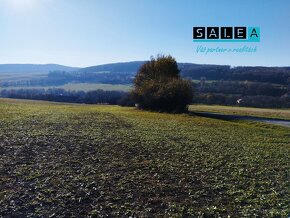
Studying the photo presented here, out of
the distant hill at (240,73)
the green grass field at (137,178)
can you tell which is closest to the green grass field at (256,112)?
the green grass field at (137,178)

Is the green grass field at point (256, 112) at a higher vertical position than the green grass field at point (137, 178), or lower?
lower

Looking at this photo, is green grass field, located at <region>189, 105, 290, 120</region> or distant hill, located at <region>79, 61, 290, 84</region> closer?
green grass field, located at <region>189, 105, 290, 120</region>

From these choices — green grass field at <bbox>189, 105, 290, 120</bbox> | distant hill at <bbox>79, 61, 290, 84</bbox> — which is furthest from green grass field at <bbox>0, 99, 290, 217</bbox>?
distant hill at <bbox>79, 61, 290, 84</bbox>

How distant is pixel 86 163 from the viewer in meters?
15.6

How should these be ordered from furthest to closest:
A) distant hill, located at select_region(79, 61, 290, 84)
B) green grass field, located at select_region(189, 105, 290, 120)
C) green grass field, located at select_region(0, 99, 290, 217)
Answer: distant hill, located at select_region(79, 61, 290, 84), green grass field, located at select_region(189, 105, 290, 120), green grass field, located at select_region(0, 99, 290, 217)

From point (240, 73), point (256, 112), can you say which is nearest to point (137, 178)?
point (256, 112)

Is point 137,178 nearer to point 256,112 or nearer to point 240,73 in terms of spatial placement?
point 256,112

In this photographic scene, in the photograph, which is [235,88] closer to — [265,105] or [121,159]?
[265,105]

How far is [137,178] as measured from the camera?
13.4 m

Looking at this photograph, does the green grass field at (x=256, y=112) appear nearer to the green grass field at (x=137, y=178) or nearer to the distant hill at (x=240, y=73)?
the green grass field at (x=137, y=178)

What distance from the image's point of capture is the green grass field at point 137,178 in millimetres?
10023

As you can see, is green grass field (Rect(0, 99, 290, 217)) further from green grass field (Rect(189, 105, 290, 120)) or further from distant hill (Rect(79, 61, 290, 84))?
distant hill (Rect(79, 61, 290, 84))

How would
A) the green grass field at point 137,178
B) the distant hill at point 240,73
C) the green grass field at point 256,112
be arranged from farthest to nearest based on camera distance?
the distant hill at point 240,73, the green grass field at point 256,112, the green grass field at point 137,178

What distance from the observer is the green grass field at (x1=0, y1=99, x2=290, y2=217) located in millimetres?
10023
